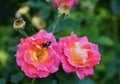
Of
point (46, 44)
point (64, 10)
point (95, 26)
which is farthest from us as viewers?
point (95, 26)

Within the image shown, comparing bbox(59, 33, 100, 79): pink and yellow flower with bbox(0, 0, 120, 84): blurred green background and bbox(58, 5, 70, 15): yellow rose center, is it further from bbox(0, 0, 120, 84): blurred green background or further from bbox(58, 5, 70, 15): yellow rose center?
bbox(0, 0, 120, 84): blurred green background

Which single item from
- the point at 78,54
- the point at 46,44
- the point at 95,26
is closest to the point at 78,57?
the point at 78,54

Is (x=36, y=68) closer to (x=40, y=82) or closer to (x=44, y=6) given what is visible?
(x=40, y=82)

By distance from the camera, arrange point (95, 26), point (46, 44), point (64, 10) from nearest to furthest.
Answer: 1. point (46, 44)
2. point (64, 10)
3. point (95, 26)

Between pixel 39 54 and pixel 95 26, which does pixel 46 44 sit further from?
pixel 95 26

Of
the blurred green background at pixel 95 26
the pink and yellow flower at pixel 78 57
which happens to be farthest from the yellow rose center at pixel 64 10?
the blurred green background at pixel 95 26

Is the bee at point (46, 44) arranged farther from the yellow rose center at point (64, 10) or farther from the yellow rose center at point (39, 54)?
the yellow rose center at point (64, 10)

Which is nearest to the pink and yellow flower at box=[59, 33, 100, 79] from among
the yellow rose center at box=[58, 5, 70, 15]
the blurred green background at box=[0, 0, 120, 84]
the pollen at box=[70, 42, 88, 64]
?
the pollen at box=[70, 42, 88, 64]
